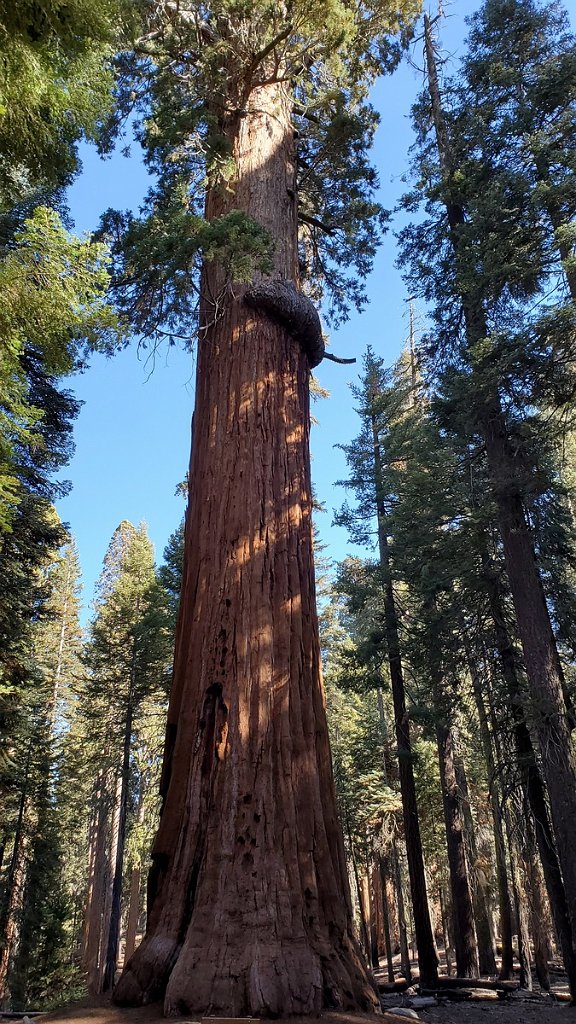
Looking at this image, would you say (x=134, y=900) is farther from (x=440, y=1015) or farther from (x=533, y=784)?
(x=533, y=784)

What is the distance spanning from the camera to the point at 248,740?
142 inches

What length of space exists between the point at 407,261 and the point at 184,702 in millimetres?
11690

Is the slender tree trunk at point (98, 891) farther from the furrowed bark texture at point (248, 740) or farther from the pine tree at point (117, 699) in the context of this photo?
the furrowed bark texture at point (248, 740)

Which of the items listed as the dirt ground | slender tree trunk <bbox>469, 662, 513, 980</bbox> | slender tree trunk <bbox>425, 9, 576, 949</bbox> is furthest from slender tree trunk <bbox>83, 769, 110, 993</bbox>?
slender tree trunk <bbox>425, 9, 576, 949</bbox>

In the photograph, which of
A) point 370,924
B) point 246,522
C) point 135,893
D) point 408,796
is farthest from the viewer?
point 135,893

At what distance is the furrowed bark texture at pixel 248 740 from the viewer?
2.96 metres

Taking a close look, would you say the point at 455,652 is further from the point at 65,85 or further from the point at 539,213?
the point at 65,85

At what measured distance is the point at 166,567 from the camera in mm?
18016

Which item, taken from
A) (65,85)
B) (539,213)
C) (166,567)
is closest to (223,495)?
(65,85)

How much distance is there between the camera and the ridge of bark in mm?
5262

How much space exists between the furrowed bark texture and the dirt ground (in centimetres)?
11

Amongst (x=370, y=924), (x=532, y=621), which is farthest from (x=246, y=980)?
(x=370, y=924)

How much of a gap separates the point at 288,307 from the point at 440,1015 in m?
9.78

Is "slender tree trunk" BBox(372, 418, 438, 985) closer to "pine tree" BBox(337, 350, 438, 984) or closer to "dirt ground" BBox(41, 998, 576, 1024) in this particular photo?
"pine tree" BBox(337, 350, 438, 984)
